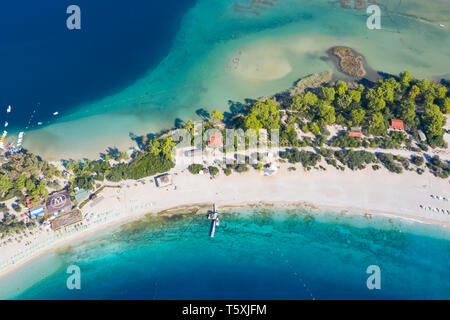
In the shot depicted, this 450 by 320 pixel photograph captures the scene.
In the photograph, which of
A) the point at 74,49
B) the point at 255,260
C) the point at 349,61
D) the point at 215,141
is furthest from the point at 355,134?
the point at 74,49

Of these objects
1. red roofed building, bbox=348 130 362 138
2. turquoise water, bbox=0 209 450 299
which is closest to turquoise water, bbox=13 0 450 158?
red roofed building, bbox=348 130 362 138

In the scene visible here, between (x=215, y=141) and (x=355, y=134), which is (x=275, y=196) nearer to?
(x=215, y=141)

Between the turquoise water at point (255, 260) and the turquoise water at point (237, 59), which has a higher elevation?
the turquoise water at point (237, 59)

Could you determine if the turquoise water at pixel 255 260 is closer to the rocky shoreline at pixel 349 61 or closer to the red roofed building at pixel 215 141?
the red roofed building at pixel 215 141

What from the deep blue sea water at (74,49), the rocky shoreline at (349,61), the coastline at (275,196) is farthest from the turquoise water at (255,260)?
the rocky shoreline at (349,61)
